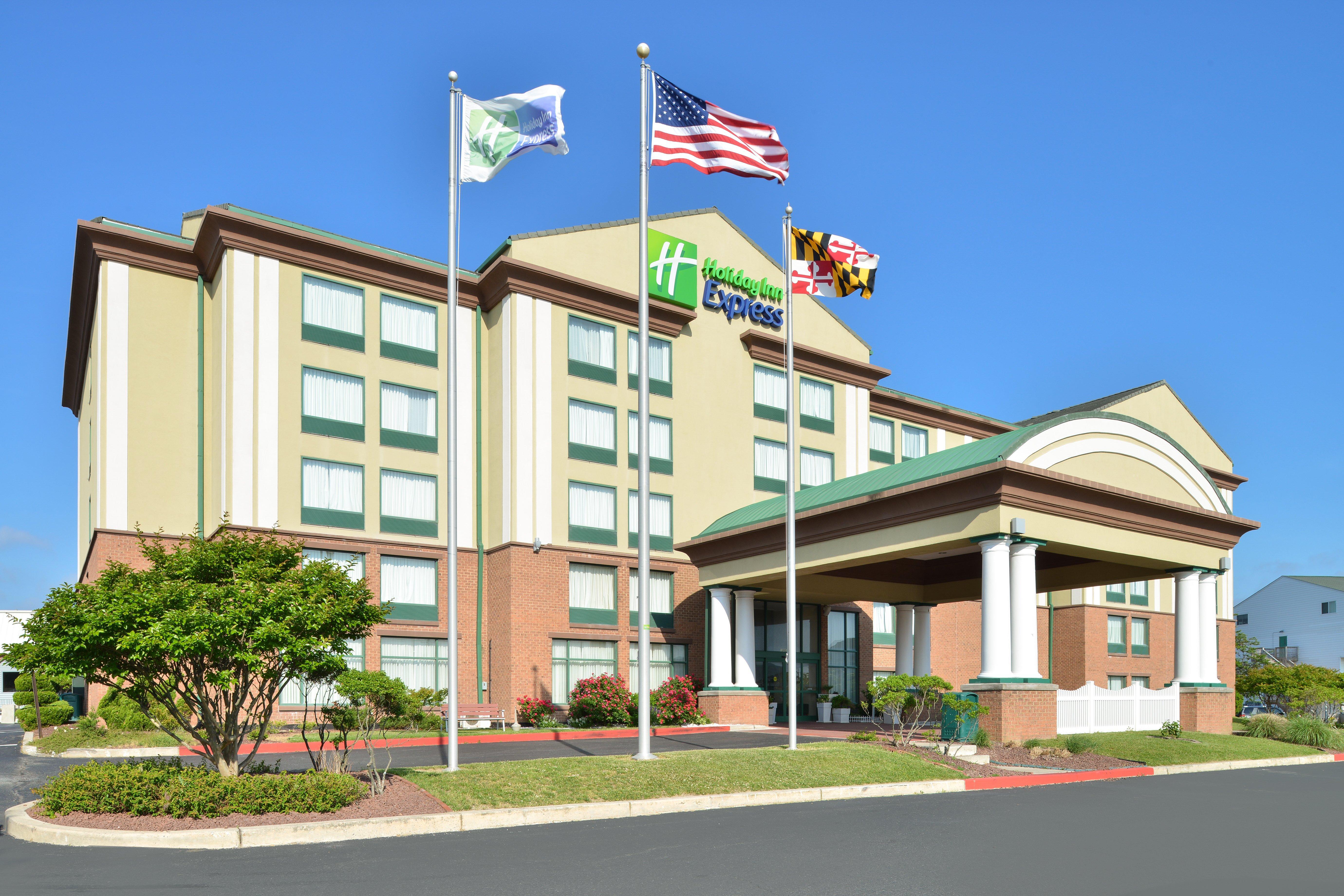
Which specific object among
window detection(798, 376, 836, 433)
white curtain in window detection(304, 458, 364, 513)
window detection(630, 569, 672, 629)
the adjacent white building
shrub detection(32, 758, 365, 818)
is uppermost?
window detection(798, 376, 836, 433)

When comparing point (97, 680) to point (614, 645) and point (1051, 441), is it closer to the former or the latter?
point (1051, 441)

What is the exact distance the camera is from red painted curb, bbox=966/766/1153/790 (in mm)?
20078

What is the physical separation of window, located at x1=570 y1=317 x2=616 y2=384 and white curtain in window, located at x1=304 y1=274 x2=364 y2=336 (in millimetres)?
7078

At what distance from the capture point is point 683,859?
1216 cm

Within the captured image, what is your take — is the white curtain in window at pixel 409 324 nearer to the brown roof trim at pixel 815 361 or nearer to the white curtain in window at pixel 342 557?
the white curtain in window at pixel 342 557

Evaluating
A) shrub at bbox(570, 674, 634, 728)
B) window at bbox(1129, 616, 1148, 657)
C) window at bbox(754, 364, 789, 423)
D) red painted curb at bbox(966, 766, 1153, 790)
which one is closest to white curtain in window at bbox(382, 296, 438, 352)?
shrub at bbox(570, 674, 634, 728)

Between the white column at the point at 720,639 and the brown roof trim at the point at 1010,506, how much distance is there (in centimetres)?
251

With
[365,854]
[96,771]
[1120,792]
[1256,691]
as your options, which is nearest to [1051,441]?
[1120,792]

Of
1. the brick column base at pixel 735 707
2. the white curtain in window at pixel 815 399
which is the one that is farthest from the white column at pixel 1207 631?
the white curtain in window at pixel 815 399

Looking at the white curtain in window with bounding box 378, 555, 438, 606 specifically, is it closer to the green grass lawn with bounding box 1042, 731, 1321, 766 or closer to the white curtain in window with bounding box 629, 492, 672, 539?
the white curtain in window with bounding box 629, 492, 672, 539

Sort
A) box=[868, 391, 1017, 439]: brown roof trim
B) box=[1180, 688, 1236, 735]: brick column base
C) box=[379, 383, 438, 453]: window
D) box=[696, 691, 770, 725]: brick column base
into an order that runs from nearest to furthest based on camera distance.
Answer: box=[1180, 688, 1236, 735]: brick column base, box=[696, 691, 770, 725]: brick column base, box=[379, 383, 438, 453]: window, box=[868, 391, 1017, 439]: brown roof trim

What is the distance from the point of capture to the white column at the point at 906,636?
40.1 metres

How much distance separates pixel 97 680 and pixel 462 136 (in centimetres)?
1116

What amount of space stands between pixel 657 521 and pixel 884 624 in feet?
40.5
